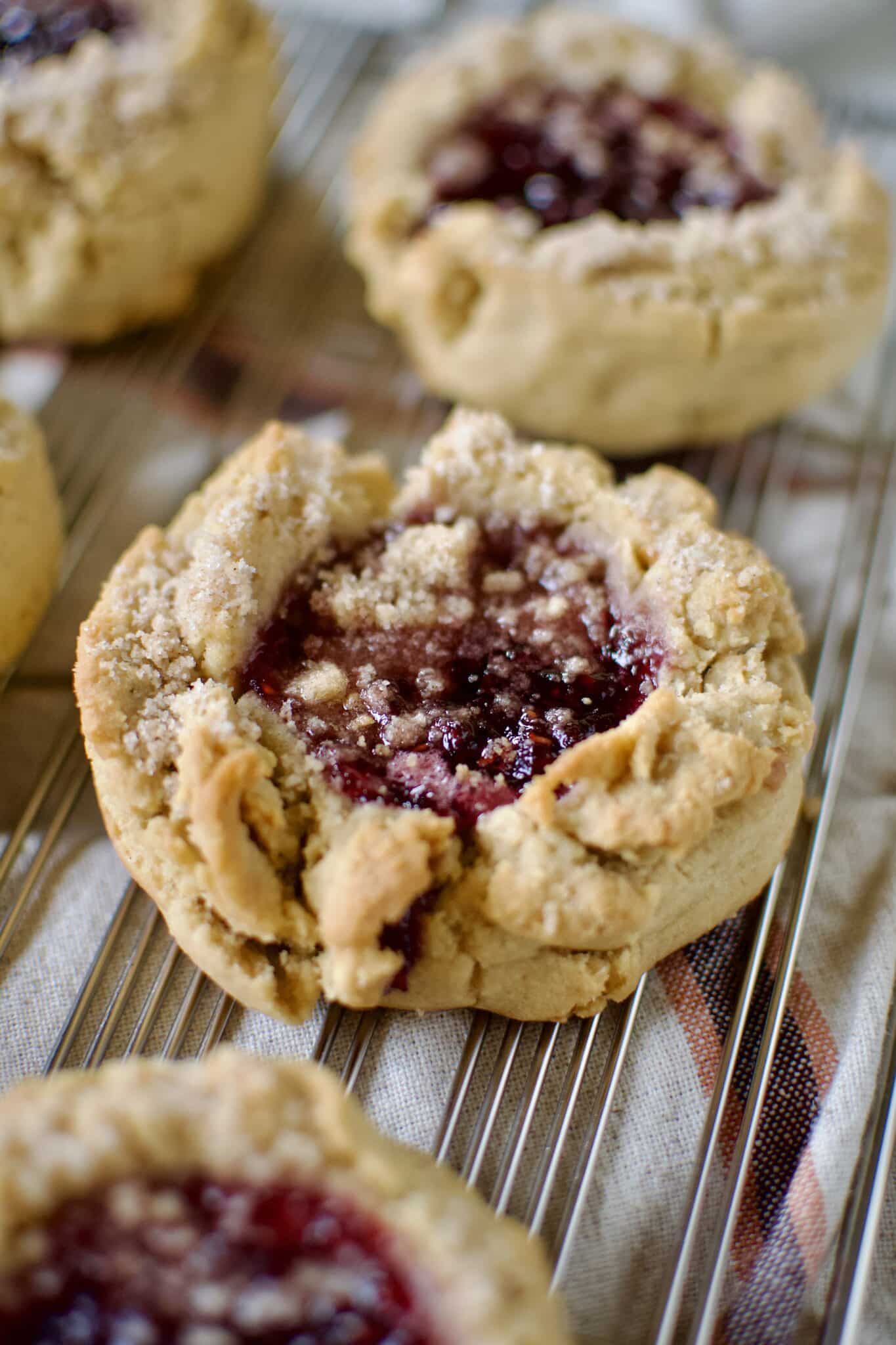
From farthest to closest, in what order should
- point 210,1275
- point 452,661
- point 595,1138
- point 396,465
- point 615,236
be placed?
point 396,465, point 615,236, point 452,661, point 595,1138, point 210,1275

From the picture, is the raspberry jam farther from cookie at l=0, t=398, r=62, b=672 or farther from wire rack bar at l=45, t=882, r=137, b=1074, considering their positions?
cookie at l=0, t=398, r=62, b=672

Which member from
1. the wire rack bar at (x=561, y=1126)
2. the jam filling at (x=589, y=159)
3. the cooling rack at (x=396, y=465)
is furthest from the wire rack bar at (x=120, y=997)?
the jam filling at (x=589, y=159)

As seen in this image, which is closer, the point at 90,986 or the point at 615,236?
the point at 90,986

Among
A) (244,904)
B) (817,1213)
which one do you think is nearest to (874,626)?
(817,1213)

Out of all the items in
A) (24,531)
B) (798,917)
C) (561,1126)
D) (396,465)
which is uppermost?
(24,531)

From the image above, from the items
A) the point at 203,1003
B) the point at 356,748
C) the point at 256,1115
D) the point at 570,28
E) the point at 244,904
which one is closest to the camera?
the point at 256,1115

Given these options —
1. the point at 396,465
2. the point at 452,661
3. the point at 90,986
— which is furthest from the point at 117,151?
the point at 90,986

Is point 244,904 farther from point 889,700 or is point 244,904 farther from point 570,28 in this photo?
point 570,28

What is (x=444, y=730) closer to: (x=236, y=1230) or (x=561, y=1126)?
(x=561, y=1126)
